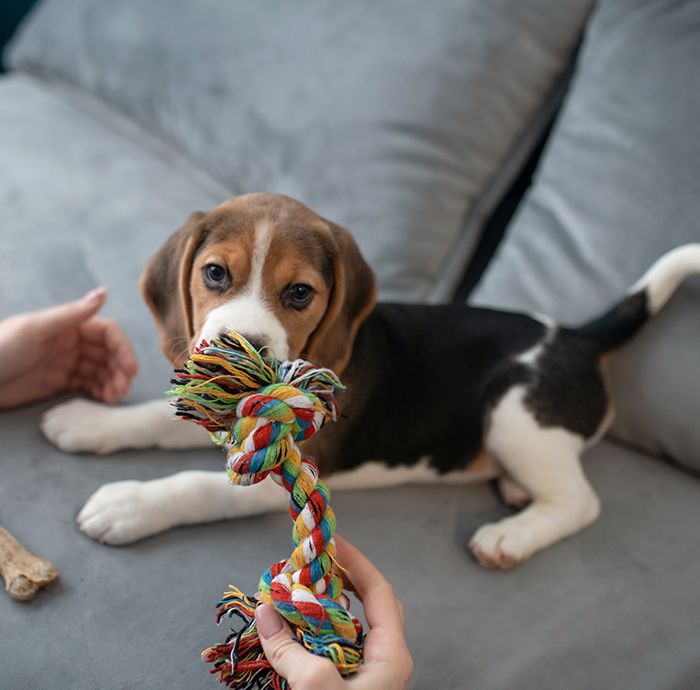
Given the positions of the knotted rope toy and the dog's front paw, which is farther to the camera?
the dog's front paw

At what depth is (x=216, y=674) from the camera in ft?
5.19

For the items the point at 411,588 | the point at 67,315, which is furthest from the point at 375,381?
the point at 67,315

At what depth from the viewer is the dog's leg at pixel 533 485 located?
1.99 metres

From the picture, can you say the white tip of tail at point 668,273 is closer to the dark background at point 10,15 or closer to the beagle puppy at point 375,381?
the beagle puppy at point 375,381

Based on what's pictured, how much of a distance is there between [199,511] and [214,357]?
627 millimetres

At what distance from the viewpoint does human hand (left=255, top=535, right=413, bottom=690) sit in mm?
1188

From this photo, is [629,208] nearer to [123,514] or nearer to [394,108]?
[394,108]

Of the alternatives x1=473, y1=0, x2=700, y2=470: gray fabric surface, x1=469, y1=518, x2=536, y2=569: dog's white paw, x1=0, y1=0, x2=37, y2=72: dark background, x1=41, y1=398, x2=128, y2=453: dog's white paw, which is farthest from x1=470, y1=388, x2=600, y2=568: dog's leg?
x1=0, y1=0, x2=37, y2=72: dark background

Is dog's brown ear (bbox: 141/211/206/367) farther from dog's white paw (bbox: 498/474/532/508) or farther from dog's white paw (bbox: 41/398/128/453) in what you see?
dog's white paw (bbox: 498/474/532/508)

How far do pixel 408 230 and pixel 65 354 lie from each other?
3.57 ft

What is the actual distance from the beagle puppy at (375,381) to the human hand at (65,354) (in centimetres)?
11

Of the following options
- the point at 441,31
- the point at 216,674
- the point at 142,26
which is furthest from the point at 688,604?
the point at 142,26

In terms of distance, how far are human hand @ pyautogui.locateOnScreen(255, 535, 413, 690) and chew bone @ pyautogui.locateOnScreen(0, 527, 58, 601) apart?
624mm

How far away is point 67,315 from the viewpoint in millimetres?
2070
